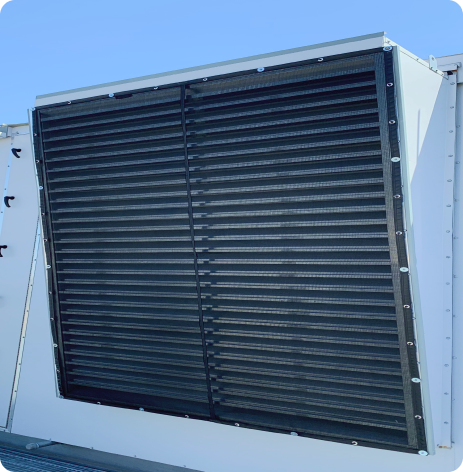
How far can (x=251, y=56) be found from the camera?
2.79 meters

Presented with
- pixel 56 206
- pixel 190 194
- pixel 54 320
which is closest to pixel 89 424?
pixel 54 320

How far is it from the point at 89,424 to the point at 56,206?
1558 mm

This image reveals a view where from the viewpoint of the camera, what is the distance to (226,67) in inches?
112

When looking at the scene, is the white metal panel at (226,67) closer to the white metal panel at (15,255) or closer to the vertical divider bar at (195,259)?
the vertical divider bar at (195,259)

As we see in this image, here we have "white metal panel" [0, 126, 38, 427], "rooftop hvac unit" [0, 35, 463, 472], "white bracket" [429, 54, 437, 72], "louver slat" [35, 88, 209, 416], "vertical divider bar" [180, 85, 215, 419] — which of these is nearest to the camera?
"rooftop hvac unit" [0, 35, 463, 472]

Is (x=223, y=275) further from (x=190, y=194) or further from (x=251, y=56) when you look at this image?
(x=251, y=56)

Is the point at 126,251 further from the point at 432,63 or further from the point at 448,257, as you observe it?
the point at 432,63

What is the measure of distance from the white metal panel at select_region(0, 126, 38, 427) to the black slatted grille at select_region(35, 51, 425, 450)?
764 millimetres

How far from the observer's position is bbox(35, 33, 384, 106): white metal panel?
8.37 feet

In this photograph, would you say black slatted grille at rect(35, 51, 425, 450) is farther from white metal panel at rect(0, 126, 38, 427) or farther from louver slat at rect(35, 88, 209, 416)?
white metal panel at rect(0, 126, 38, 427)

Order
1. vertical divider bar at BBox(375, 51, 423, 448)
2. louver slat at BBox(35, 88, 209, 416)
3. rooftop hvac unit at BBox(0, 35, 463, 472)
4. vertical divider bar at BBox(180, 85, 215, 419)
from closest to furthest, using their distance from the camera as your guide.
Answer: vertical divider bar at BBox(375, 51, 423, 448) < rooftop hvac unit at BBox(0, 35, 463, 472) < vertical divider bar at BBox(180, 85, 215, 419) < louver slat at BBox(35, 88, 209, 416)

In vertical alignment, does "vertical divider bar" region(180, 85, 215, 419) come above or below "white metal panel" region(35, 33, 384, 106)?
below

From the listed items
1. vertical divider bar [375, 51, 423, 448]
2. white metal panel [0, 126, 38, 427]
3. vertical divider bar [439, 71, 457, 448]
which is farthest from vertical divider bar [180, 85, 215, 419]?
white metal panel [0, 126, 38, 427]

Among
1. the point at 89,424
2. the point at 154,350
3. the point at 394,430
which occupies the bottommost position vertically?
the point at 89,424
